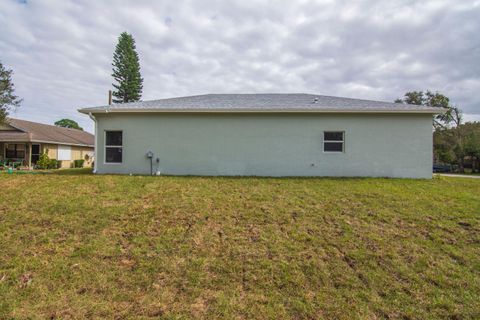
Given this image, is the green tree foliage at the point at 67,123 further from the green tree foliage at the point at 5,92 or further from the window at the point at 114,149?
Result: the window at the point at 114,149

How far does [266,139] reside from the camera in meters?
9.49

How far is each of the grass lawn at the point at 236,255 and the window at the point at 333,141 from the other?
3.06m

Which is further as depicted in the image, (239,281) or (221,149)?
(221,149)

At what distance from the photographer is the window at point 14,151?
60.0ft

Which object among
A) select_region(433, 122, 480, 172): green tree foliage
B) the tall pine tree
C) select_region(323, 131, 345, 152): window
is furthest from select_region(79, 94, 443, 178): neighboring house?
select_region(433, 122, 480, 172): green tree foliage

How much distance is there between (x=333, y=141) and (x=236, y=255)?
697cm

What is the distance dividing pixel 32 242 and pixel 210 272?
310cm

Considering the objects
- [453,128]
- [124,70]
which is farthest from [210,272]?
[453,128]

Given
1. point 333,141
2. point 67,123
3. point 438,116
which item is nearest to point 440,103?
point 438,116

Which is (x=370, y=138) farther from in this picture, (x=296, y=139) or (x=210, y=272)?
(x=210, y=272)

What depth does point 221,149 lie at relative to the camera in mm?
9633

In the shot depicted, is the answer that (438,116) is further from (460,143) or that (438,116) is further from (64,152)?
→ (64,152)

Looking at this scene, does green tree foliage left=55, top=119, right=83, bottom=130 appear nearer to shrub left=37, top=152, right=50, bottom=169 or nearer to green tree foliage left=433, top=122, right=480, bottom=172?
shrub left=37, top=152, right=50, bottom=169

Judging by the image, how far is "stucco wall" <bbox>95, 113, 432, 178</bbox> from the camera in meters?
9.31
